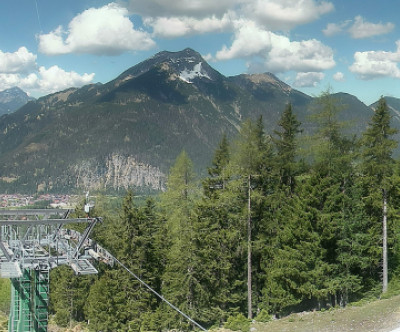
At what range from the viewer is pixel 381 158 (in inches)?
1050

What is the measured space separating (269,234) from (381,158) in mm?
8222

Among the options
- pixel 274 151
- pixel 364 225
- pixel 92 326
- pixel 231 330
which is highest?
pixel 274 151

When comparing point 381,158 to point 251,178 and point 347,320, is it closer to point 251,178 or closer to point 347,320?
point 251,178

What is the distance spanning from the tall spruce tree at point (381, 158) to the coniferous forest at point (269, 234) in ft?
0.21

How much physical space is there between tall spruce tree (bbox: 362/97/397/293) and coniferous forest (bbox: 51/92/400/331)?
6cm

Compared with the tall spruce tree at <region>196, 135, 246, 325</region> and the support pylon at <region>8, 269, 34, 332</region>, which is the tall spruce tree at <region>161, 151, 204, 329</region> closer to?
the tall spruce tree at <region>196, 135, 246, 325</region>

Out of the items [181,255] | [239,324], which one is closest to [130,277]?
[181,255]

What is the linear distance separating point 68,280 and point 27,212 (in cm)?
1962

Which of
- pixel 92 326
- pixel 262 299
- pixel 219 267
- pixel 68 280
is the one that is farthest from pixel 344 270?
pixel 68 280

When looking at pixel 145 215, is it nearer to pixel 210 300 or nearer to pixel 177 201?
pixel 177 201

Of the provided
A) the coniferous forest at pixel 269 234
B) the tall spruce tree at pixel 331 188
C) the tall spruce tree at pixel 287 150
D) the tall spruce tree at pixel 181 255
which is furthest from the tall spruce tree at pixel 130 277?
the tall spruce tree at pixel 331 188

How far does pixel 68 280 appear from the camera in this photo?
37.3 meters

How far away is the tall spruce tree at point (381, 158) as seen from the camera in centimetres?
2638

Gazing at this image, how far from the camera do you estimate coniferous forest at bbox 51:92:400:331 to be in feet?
87.0
